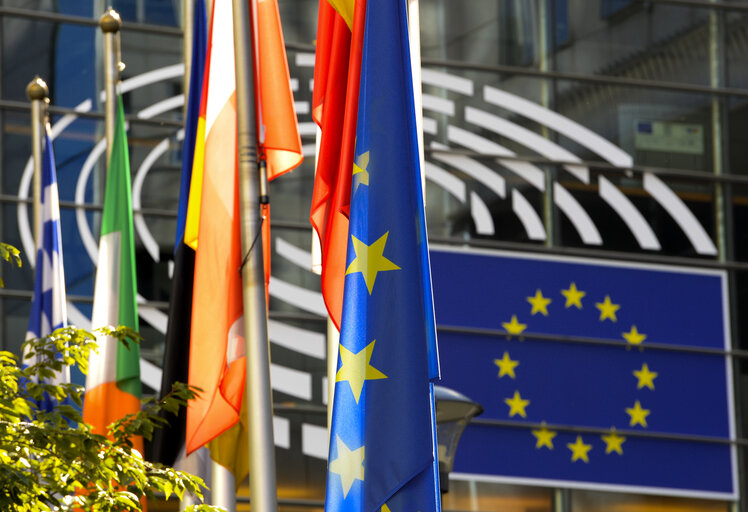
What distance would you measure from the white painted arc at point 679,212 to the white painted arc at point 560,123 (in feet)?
1.66

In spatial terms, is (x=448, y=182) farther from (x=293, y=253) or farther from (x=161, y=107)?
(x=161, y=107)

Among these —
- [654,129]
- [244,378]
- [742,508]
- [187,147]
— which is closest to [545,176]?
[654,129]

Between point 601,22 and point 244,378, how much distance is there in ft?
46.1

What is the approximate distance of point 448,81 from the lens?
71.2 feet

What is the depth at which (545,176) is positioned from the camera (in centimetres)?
2178

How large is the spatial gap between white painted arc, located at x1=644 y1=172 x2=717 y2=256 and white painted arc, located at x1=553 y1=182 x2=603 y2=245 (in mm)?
1202

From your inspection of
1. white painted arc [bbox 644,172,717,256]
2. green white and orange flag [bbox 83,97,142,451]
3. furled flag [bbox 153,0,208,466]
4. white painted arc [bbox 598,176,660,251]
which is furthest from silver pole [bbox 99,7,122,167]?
white painted arc [bbox 644,172,717,256]

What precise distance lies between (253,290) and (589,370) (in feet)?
42.1

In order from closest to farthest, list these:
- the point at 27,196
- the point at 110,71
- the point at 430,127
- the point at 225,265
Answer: the point at 225,265 < the point at 110,71 < the point at 27,196 < the point at 430,127

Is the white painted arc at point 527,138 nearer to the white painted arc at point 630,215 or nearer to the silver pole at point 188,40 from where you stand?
the white painted arc at point 630,215

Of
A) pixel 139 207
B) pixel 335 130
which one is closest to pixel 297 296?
pixel 139 207

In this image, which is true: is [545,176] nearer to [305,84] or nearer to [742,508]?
[305,84]

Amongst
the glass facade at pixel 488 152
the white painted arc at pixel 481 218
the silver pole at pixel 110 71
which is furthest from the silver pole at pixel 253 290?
the white painted arc at pixel 481 218

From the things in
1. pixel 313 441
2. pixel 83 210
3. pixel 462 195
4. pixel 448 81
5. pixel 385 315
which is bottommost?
pixel 313 441
